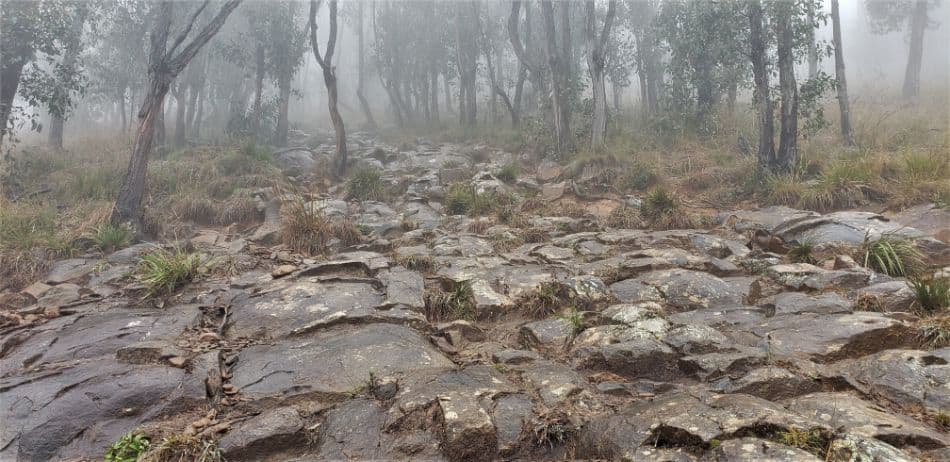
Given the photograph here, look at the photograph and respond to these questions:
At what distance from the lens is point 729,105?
46.4 ft

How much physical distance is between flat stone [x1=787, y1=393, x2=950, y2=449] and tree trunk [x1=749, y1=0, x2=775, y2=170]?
7613 millimetres

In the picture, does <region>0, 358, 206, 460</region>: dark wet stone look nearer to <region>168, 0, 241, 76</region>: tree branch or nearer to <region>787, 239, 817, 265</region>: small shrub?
<region>787, 239, 817, 265</region>: small shrub

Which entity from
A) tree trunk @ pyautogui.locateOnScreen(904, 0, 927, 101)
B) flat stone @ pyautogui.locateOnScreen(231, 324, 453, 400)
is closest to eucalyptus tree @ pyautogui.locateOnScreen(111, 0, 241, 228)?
flat stone @ pyautogui.locateOnScreen(231, 324, 453, 400)

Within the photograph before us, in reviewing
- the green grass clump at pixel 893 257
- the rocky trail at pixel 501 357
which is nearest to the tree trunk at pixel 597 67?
the rocky trail at pixel 501 357

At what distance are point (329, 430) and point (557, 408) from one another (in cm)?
149

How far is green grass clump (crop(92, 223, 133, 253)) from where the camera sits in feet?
24.4

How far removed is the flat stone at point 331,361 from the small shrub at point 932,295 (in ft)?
12.9

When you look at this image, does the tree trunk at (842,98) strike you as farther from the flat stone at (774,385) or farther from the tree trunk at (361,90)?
the tree trunk at (361,90)

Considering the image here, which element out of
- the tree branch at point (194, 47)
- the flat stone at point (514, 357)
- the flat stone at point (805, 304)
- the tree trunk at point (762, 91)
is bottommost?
the flat stone at point (514, 357)

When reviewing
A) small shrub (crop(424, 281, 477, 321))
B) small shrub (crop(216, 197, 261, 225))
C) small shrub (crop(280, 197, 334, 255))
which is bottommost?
small shrub (crop(424, 281, 477, 321))

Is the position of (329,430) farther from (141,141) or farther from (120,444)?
(141,141)

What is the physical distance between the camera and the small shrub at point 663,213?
7.94 meters

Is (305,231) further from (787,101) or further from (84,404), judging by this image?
(787,101)

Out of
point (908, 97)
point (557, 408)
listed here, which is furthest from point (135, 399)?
point (908, 97)
